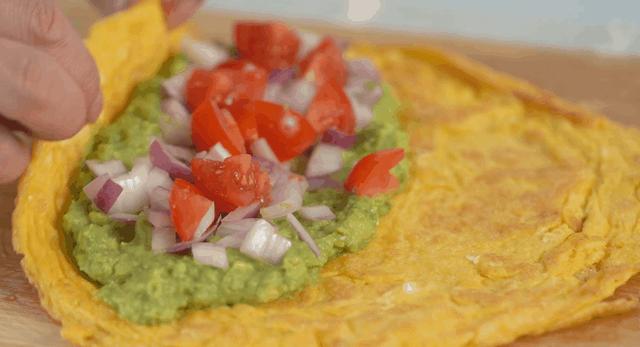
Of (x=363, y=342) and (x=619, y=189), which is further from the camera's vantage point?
(x=619, y=189)

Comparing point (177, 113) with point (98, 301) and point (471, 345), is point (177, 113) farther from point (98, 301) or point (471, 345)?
point (471, 345)

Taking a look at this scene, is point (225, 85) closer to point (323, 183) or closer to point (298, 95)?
point (298, 95)

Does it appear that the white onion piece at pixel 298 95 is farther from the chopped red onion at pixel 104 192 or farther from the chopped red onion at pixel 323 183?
the chopped red onion at pixel 104 192

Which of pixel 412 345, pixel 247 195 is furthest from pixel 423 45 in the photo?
pixel 412 345

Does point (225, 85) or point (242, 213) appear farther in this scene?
point (225, 85)

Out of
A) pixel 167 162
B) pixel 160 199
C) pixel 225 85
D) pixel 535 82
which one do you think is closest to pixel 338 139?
pixel 225 85

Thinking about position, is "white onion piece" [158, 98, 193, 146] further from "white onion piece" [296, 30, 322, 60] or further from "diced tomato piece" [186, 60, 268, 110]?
"white onion piece" [296, 30, 322, 60]

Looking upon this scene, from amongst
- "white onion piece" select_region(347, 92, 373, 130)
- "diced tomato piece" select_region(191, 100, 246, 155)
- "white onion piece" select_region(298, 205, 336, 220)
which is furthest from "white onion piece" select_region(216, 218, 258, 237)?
"white onion piece" select_region(347, 92, 373, 130)
